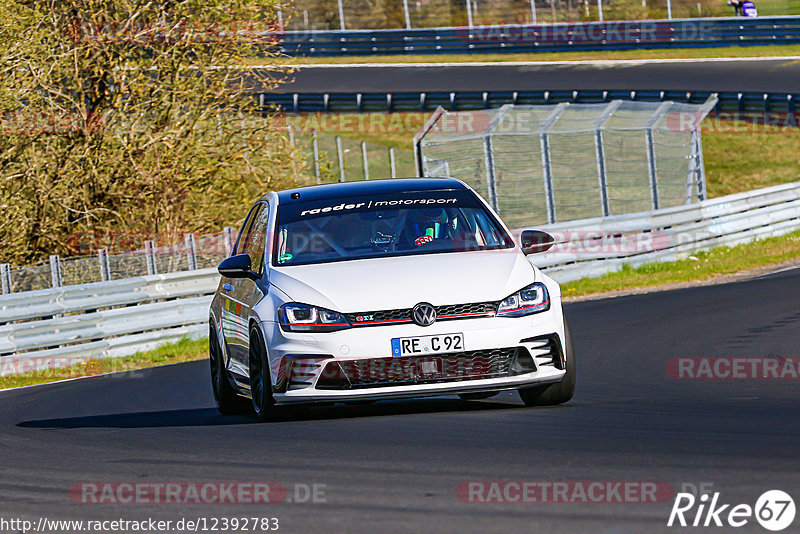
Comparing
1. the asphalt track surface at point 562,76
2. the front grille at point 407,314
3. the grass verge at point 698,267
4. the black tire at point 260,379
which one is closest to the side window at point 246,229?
the black tire at point 260,379

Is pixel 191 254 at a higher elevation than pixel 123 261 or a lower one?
lower

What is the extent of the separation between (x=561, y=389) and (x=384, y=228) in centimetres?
166

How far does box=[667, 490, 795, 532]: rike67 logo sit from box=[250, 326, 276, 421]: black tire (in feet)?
12.3

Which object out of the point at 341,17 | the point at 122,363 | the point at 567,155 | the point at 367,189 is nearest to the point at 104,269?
the point at 122,363

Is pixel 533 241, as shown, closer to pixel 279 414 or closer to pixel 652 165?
pixel 279 414

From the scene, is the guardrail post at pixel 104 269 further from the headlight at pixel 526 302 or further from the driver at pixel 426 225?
the headlight at pixel 526 302

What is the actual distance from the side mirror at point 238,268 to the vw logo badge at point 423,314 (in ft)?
4.88

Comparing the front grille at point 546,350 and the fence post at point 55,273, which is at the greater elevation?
the front grille at point 546,350

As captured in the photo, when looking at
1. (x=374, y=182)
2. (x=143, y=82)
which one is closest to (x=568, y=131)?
(x=143, y=82)

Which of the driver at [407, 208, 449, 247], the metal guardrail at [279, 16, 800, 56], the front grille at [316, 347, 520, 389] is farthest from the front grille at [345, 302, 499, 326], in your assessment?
the metal guardrail at [279, 16, 800, 56]

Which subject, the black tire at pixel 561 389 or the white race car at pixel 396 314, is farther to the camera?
the black tire at pixel 561 389

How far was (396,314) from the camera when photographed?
838 cm

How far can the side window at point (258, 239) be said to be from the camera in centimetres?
969

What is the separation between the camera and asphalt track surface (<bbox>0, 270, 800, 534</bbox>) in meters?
5.66
